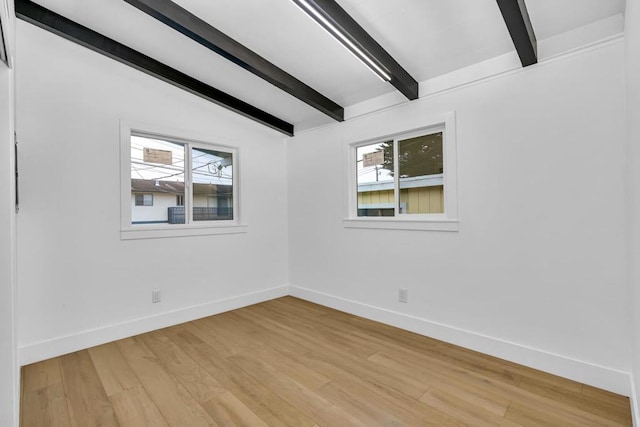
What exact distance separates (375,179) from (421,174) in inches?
22.4

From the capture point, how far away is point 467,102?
2666 mm

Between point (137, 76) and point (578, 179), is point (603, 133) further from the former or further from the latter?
point (137, 76)

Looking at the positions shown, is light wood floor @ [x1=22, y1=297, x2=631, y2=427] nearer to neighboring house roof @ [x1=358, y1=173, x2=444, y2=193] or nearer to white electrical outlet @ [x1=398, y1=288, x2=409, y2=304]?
white electrical outlet @ [x1=398, y1=288, x2=409, y2=304]

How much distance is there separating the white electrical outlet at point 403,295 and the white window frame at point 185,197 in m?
2.08

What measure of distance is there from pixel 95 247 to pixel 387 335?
2898 millimetres

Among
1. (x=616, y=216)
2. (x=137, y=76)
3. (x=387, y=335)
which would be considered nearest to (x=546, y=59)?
(x=616, y=216)

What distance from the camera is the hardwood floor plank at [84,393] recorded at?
1.83 meters

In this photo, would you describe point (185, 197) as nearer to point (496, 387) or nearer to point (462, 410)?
point (462, 410)

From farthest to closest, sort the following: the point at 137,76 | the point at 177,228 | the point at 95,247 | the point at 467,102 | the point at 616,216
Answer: the point at 177,228 → the point at 137,76 → the point at 95,247 → the point at 467,102 → the point at 616,216

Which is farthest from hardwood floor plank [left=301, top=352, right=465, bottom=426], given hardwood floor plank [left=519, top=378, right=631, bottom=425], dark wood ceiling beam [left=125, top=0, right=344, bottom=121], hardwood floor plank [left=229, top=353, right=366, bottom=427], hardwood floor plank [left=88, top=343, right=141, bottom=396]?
dark wood ceiling beam [left=125, top=0, right=344, bottom=121]

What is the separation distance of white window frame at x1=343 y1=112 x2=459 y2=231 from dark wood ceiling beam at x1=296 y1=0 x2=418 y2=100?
15.1 inches

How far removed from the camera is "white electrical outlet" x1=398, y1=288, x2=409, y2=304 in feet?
10.2

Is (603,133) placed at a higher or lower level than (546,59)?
lower

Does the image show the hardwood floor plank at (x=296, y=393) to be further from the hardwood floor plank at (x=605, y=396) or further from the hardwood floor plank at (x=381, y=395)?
the hardwood floor plank at (x=605, y=396)
